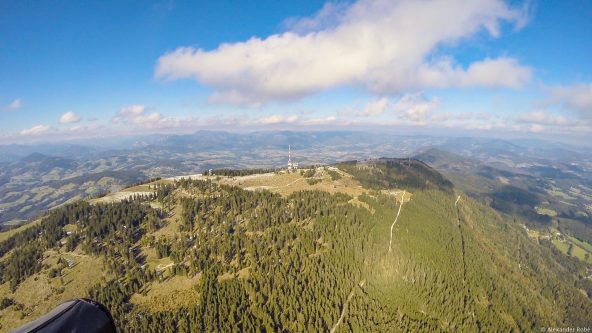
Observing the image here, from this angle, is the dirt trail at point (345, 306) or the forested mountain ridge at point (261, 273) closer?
the dirt trail at point (345, 306)

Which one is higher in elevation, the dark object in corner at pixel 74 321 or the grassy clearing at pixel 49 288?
the dark object in corner at pixel 74 321

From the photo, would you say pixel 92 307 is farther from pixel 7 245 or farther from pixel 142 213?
pixel 7 245

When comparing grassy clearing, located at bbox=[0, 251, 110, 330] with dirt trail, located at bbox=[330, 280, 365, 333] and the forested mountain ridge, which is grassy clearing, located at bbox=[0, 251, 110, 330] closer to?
the forested mountain ridge

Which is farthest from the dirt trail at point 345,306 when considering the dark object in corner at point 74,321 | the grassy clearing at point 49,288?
the dark object in corner at point 74,321

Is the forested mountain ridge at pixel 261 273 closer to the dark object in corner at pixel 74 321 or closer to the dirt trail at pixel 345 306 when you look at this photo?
the dirt trail at pixel 345 306

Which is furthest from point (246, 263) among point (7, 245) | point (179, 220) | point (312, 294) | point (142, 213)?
point (7, 245)

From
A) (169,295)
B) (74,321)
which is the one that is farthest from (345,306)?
(74,321)

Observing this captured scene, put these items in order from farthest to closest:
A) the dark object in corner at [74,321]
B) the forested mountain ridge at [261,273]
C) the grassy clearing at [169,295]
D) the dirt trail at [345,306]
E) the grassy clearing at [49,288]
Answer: the grassy clearing at [169,295], the grassy clearing at [49,288], the forested mountain ridge at [261,273], the dirt trail at [345,306], the dark object in corner at [74,321]
